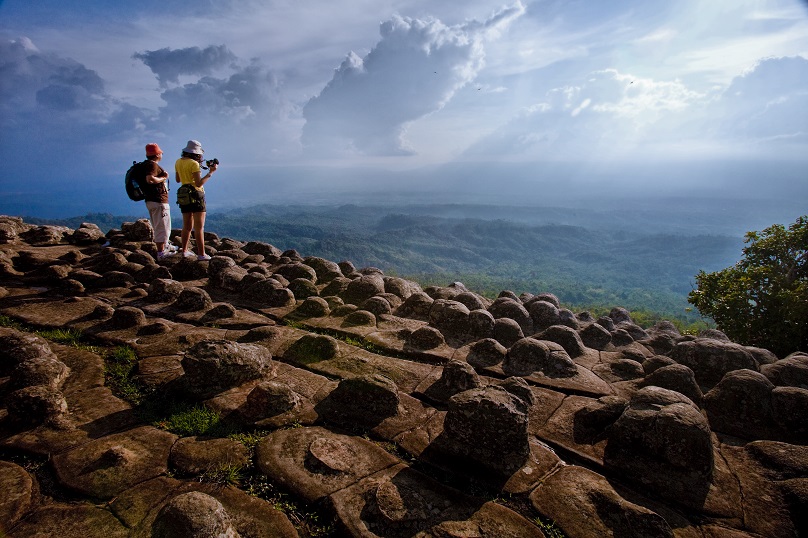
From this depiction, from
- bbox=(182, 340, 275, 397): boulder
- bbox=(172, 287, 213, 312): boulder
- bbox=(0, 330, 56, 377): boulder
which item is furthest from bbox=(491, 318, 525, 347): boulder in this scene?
bbox=(0, 330, 56, 377): boulder

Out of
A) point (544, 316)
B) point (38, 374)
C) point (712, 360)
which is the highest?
point (38, 374)

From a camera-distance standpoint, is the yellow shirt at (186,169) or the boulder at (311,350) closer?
the boulder at (311,350)

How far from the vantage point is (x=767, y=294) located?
453 inches

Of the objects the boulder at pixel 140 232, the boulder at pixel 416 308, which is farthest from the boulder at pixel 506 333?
the boulder at pixel 140 232

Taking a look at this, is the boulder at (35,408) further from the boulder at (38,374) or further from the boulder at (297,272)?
the boulder at (297,272)

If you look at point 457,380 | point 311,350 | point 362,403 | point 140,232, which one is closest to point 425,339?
point 457,380

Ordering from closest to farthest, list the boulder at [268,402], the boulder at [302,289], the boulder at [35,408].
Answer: the boulder at [35,408], the boulder at [268,402], the boulder at [302,289]

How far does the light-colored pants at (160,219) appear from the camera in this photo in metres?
11.0

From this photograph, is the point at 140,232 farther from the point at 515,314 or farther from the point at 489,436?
the point at 489,436

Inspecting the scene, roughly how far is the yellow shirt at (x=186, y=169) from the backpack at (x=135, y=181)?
1.00 meters

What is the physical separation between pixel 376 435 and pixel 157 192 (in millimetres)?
9935

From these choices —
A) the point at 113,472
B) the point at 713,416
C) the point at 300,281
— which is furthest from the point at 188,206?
the point at 713,416

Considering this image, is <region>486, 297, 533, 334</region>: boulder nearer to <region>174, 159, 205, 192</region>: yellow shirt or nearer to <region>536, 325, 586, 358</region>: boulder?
<region>536, 325, 586, 358</region>: boulder

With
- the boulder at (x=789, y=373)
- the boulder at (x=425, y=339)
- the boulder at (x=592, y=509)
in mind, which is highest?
the boulder at (x=425, y=339)
